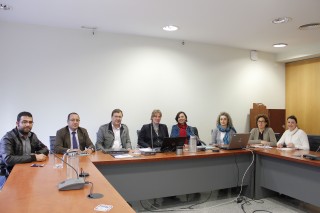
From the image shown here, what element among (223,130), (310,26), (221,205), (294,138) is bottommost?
(221,205)

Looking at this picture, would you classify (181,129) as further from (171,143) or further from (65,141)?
(65,141)

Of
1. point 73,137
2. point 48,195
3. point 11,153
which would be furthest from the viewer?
point 73,137

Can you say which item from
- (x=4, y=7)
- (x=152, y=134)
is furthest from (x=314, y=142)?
(x=4, y=7)

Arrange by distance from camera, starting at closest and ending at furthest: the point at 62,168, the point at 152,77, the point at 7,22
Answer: the point at 62,168 → the point at 7,22 → the point at 152,77

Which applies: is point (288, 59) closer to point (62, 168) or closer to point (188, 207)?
point (188, 207)

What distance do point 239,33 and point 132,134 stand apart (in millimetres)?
2436

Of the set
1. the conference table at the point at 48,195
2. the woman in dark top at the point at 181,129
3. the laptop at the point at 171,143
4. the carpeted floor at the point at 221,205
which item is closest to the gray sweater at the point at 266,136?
the carpeted floor at the point at 221,205

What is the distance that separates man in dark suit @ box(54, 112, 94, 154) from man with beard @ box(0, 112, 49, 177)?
25 centimetres

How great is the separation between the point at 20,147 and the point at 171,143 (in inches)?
65.6

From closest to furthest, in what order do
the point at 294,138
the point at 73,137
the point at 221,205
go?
1. the point at 73,137
2. the point at 221,205
3. the point at 294,138

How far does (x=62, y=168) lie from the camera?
2.35 metres

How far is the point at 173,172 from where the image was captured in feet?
10.6

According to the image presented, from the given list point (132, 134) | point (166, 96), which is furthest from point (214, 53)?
point (132, 134)

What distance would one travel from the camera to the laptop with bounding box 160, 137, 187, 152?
3.28 metres
